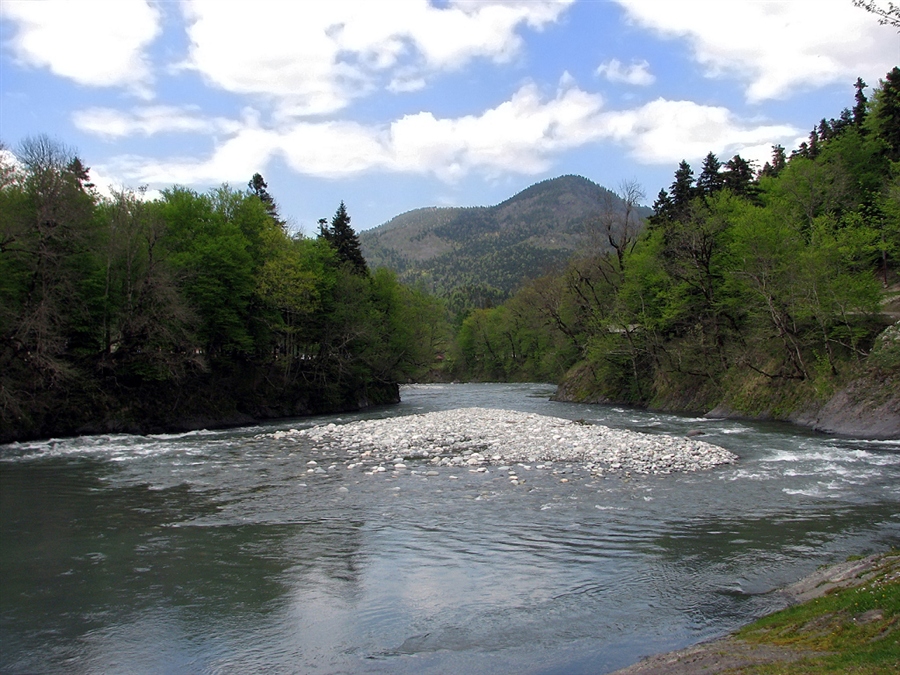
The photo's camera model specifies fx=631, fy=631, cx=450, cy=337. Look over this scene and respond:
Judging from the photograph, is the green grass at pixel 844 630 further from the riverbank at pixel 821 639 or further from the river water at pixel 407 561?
the river water at pixel 407 561

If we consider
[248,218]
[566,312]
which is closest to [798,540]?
[248,218]

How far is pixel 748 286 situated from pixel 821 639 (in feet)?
111

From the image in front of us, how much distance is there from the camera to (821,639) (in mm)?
6551

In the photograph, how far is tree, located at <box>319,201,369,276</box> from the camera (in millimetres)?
62188

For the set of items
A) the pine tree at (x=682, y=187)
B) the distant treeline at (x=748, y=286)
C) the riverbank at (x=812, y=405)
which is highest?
the pine tree at (x=682, y=187)

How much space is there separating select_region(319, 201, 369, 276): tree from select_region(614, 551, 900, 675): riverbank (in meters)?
55.9

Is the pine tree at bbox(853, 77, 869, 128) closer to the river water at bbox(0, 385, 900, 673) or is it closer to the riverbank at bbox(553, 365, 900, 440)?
the riverbank at bbox(553, 365, 900, 440)

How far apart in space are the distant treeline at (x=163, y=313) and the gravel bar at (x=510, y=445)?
11.1 metres

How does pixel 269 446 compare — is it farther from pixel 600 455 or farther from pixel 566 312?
pixel 566 312

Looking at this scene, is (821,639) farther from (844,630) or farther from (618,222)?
(618,222)

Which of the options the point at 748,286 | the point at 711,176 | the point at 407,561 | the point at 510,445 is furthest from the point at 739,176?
the point at 407,561

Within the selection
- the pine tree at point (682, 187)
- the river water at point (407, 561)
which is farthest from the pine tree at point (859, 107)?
the river water at point (407, 561)

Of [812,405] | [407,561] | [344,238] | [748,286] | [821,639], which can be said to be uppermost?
[344,238]

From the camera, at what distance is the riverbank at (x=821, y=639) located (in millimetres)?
5711
